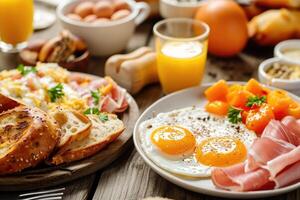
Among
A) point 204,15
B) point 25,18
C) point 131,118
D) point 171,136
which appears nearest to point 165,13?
point 204,15

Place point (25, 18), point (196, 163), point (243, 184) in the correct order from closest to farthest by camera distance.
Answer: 1. point (243, 184)
2. point (196, 163)
3. point (25, 18)

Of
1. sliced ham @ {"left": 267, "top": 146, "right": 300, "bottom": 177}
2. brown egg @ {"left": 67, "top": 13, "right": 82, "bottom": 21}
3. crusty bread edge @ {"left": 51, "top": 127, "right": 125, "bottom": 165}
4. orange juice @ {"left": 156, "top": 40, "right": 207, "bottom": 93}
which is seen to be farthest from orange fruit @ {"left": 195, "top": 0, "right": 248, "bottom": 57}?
sliced ham @ {"left": 267, "top": 146, "right": 300, "bottom": 177}

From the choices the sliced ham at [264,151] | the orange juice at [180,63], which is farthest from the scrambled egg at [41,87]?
the sliced ham at [264,151]

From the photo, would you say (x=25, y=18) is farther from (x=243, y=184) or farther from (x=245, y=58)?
(x=243, y=184)

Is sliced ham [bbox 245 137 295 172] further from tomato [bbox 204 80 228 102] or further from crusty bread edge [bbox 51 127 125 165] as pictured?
crusty bread edge [bbox 51 127 125 165]

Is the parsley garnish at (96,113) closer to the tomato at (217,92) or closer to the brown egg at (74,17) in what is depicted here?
the tomato at (217,92)

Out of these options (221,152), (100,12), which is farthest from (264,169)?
(100,12)

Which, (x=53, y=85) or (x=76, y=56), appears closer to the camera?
(x=53, y=85)
